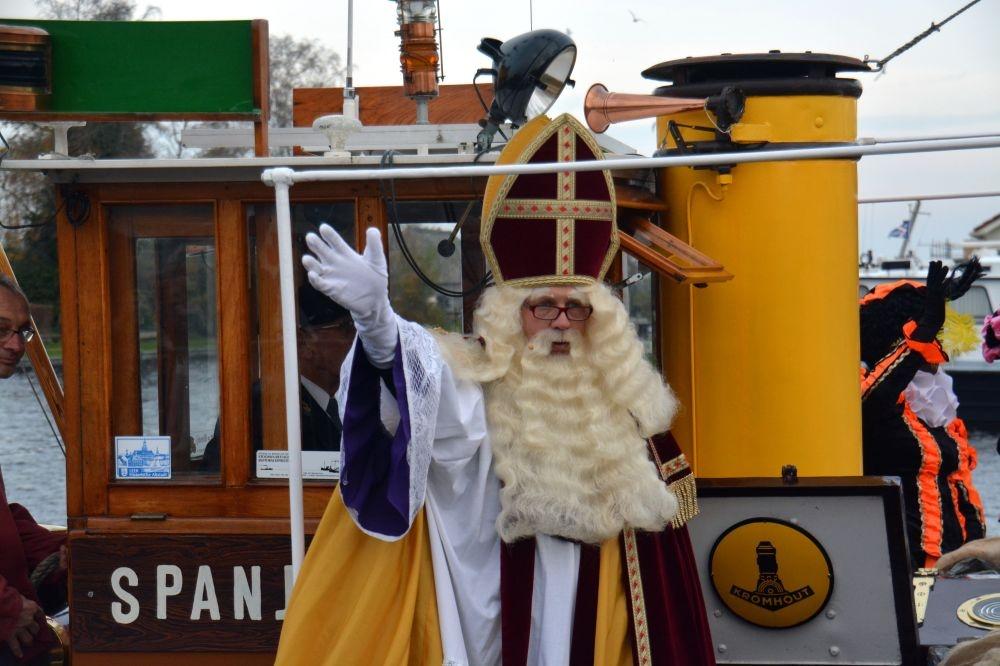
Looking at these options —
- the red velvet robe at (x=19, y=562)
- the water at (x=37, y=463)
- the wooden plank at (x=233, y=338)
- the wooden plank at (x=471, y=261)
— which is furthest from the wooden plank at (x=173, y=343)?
the water at (x=37, y=463)

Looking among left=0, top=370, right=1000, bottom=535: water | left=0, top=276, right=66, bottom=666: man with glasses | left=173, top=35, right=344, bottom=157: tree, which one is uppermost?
left=173, top=35, right=344, bottom=157: tree

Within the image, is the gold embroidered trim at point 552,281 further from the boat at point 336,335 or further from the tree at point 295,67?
the tree at point 295,67

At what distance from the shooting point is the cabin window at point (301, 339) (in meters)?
3.47

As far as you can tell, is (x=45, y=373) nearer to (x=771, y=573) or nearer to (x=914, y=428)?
(x=771, y=573)

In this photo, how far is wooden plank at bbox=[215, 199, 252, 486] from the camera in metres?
3.47

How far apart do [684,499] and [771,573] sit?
0.47 m

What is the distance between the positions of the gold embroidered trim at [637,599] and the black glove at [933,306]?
1.95 m

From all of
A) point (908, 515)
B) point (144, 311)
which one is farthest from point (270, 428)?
point (908, 515)

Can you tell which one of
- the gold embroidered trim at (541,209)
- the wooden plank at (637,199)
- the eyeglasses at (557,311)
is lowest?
the eyeglasses at (557,311)

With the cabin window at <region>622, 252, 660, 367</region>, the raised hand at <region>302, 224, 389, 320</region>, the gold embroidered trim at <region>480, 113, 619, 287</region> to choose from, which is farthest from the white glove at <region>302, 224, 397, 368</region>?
the cabin window at <region>622, 252, 660, 367</region>

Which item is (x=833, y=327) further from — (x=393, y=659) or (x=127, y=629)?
(x=127, y=629)

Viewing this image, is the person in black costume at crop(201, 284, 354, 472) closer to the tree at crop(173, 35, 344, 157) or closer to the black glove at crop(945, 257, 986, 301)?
the black glove at crop(945, 257, 986, 301)

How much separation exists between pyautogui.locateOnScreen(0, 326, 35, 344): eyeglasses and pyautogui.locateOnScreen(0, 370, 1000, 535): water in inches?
218

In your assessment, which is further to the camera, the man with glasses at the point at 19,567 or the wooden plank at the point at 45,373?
the wooden plank at the point at 45,373
